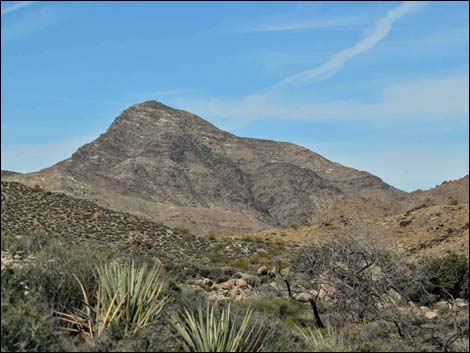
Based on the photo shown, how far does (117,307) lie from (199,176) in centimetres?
12068

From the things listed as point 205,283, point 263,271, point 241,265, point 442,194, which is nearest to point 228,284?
point 205,283

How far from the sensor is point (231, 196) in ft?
432

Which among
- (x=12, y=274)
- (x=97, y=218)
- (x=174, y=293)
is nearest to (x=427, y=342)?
(x=174, y=293)

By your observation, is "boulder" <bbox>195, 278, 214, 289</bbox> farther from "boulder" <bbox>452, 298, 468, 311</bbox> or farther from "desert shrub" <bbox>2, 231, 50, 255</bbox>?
"desert shrub" <bbox>2, 231, 50, 255</bbox>

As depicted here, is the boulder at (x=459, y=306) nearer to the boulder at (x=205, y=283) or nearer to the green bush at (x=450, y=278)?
the green bush at (x=450, y=278)

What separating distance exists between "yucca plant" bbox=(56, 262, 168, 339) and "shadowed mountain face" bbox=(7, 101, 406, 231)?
270 ft

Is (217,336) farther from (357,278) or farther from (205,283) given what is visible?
(205,283)

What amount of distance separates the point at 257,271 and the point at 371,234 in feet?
41.7

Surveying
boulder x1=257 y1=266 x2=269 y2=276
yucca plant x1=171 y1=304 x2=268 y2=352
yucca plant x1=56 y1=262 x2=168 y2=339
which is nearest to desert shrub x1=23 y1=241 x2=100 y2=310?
yucca plant x1=56 y1=262 x2=168 y2=339

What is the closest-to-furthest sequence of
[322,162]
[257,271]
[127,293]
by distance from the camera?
[127,293] < [257,271] < [322,162]

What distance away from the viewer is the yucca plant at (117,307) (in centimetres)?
1088

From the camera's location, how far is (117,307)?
36.3 ft

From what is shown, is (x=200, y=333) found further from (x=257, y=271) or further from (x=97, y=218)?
(x=97, y=218)

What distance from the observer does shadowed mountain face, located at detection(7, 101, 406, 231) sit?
336 ft
